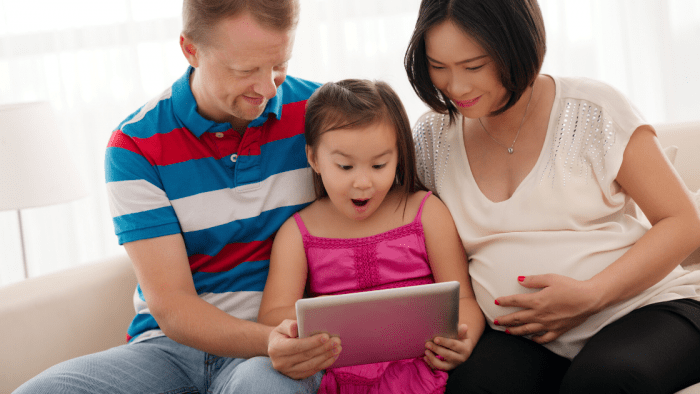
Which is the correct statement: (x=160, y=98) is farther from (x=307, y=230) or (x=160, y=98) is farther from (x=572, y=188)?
(x=572, y=188)

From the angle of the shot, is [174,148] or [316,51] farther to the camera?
[316,51]

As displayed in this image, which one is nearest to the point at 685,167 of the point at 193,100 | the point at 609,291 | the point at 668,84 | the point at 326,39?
the point at 609,291

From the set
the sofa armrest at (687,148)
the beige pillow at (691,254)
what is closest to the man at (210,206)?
the beige pillow at (691,254)

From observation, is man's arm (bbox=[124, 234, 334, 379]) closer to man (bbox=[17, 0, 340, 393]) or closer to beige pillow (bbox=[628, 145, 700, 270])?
man (bbox=[17, 0, 340, 393])

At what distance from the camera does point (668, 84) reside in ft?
8.45

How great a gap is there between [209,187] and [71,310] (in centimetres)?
55

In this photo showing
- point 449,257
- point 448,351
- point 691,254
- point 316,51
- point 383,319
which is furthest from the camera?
point 316,51

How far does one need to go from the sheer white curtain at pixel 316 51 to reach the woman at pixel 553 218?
123cm

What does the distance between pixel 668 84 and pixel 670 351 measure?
185cm

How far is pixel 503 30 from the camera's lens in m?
1.24

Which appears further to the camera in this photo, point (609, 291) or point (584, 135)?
Answer: point (584, 135)

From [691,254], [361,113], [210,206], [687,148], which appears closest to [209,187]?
[210,206]

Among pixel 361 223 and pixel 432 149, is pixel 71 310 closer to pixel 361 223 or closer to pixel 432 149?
pixel 361 223

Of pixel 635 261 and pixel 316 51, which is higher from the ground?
pixel 316 51
